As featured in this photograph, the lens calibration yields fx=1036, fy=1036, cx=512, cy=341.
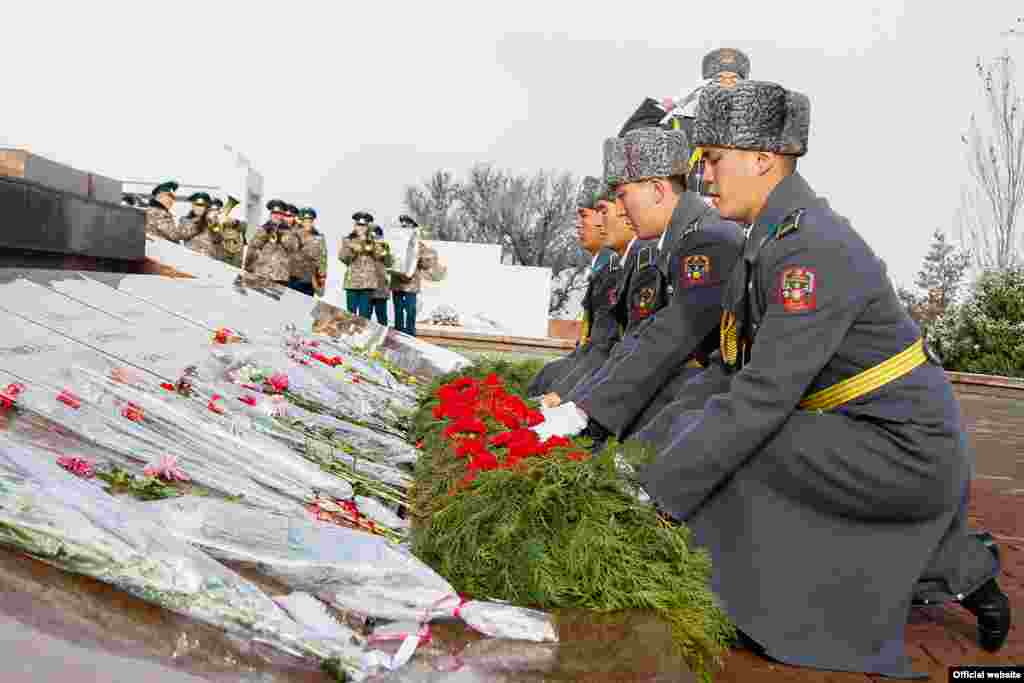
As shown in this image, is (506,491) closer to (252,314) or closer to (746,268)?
(746,268)

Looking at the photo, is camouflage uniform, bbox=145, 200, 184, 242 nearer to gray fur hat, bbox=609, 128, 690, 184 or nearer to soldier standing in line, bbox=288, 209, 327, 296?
soldier standing in line, bbox=288, 209, 327, 296

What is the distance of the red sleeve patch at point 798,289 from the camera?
8.69 ft

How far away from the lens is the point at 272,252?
44.9ft

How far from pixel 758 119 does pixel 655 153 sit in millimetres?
1319

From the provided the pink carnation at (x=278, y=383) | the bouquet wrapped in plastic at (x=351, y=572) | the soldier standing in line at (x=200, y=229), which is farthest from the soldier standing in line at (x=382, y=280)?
the bouquet wrapped in plastic at (x=351, y=572)

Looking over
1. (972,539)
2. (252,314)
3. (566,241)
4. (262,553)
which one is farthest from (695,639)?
(566,241)

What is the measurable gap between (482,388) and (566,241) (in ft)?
123

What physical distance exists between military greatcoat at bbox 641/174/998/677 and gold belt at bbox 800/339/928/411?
2cm

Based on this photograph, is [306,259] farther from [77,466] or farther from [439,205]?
[439,205]

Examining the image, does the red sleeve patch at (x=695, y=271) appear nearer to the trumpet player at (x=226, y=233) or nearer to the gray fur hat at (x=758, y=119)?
the gray fur hat at (x=758, y=119)

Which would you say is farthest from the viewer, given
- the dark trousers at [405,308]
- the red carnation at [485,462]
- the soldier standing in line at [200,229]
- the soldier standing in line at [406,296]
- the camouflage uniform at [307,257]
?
the dark trousers at [405,308]

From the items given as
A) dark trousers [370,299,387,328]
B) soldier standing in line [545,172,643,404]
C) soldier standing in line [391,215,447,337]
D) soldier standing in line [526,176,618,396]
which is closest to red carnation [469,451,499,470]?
soldier standing in line [545,172,643,404]

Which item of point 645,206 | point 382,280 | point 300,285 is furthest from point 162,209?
point 645,206

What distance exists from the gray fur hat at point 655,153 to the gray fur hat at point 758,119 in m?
1.21
